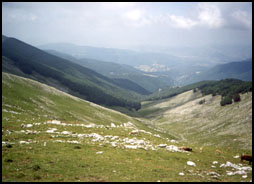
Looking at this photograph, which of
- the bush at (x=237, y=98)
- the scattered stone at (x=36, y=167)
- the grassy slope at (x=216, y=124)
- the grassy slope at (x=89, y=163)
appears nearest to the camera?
the grassy slope at (x=89, y=163)

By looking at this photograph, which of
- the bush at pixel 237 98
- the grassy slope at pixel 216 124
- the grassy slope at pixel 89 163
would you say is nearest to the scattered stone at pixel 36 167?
the grassy slope at pixel 89 163

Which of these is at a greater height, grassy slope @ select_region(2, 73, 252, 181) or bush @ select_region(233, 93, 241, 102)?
bush @ select_region(233, 93, 241, 102)

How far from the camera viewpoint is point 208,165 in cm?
2594

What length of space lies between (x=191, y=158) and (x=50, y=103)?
2620 inches

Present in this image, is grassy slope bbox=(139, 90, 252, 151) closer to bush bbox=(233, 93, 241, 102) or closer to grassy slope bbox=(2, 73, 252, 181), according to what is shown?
bush bbox=(233, 93, 241, 102)

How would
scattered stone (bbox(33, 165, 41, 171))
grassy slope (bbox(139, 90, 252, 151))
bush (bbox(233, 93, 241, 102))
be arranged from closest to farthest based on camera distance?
scattered stone (bbox(33, 165, 41, 171)) < grassy slope (bbox(139, 90, 252, 151)) < bush (bbox(233, 93, 241, 102))

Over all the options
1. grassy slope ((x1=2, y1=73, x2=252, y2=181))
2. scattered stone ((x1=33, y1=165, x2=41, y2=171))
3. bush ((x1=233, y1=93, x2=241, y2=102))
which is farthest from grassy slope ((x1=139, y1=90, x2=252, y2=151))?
scattered stone ((x1=33, y1=165, x2=41, y2=171))

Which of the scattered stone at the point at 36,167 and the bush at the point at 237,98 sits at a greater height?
the bush at the point at 237,98

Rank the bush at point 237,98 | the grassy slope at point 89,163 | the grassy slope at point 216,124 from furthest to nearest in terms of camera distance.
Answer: the bush at point 237,98, the grassy slope at point 216,124, the grassy slope at point 89,163

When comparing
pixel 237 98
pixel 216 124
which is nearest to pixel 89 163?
pixel 216 124

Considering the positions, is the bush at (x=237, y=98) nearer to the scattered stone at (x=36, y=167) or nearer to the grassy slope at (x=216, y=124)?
the grassy slope at (x=216, y=124)

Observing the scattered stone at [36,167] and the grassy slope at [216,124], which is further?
the grassy slope at [216,124]

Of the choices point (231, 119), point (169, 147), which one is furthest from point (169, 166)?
point (231, 119)

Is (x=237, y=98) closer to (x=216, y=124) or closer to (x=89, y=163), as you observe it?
(x=216, y=124)
